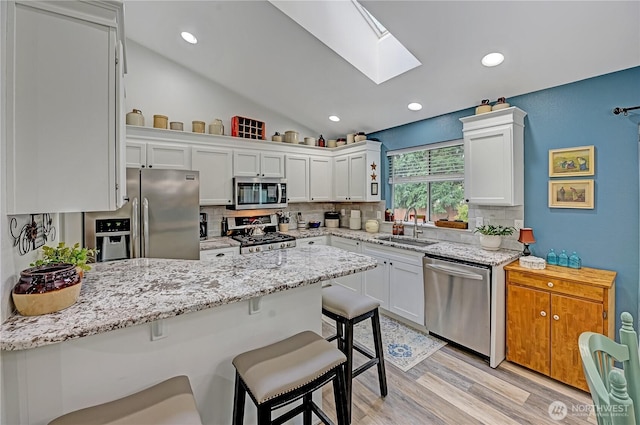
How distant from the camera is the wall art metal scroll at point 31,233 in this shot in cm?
122

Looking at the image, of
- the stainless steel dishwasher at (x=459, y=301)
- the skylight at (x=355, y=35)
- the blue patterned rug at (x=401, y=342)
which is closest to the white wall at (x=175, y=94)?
the skylight at (x=355, y=35)

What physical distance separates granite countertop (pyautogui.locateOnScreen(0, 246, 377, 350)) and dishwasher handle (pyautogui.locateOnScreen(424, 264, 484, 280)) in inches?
51.2

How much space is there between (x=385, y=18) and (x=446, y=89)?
1.16 metres

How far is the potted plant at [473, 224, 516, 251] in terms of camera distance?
2934 millimetres

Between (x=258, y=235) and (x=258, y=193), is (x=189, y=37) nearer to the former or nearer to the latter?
(x=258, y=193)

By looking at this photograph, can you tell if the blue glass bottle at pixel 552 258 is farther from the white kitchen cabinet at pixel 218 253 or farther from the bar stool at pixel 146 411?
the white kitchen cabinet at pixel 218 253

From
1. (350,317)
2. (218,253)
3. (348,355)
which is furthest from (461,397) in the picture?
(218,253)

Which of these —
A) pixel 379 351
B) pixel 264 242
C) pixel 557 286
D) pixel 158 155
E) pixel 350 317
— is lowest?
pixel 379 351

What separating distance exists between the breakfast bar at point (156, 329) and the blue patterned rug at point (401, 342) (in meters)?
1.26

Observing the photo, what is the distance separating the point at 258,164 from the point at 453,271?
9.45 ft

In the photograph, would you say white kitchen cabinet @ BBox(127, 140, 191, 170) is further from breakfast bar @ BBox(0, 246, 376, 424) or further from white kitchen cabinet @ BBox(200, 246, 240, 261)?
breakfast bar @ BBox(0, 246, 376, 424)

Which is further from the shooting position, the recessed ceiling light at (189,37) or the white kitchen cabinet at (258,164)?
the white kitchen cabinet at (258,164)

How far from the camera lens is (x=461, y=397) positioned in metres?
2.20

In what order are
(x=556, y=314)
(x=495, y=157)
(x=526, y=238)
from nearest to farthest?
(x=556, y=314) → (x=526, y=238) → (x=495, y=157)
